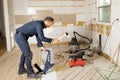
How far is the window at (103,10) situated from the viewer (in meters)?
5.00

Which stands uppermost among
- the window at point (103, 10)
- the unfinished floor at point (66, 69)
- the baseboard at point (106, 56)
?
the window at point (103, 10)

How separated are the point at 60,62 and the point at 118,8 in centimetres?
193

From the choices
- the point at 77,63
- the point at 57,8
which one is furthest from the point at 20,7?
the point at 77,63

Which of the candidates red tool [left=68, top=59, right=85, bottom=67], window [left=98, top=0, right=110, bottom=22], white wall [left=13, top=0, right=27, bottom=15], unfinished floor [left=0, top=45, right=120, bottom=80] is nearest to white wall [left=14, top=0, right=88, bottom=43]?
white wall [left=13, top=0, right=27, bottom=15]

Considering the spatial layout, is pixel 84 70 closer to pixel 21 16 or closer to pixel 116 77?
pixel 116 77

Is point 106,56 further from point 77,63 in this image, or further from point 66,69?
point 66,69

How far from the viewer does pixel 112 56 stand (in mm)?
4562

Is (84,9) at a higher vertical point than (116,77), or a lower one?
higher

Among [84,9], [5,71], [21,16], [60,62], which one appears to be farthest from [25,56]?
[84,9]

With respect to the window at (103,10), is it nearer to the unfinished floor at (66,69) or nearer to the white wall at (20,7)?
the unfinished floor at (66,69)

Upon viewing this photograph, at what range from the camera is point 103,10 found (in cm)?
537

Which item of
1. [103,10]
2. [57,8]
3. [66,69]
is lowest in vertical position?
[66,69]

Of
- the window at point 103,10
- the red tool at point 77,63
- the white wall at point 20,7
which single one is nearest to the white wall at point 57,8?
the white wall at point 20,7

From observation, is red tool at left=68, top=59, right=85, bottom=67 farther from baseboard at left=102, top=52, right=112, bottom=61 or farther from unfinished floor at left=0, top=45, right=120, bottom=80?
baseboard at left=102, top=52, right=112, bottom=61
